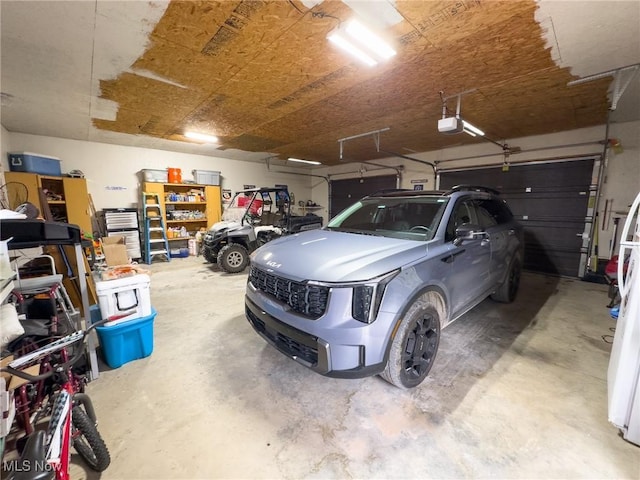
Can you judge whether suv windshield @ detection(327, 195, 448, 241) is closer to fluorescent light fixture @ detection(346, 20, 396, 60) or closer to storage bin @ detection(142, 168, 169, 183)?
fluorescent light fixture @ detection(346, 20, 396, 60)

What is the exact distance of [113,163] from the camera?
21.0 ft

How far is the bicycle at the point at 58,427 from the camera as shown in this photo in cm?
99

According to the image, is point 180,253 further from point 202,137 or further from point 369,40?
point 369,40

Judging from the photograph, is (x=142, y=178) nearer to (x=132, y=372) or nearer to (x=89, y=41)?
(x=89, y=41)

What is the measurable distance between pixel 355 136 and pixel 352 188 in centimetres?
378

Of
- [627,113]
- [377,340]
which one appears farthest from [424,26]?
[627,113]

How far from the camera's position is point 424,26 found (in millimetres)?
2086

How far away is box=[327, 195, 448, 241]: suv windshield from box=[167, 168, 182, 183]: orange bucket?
5698 mm

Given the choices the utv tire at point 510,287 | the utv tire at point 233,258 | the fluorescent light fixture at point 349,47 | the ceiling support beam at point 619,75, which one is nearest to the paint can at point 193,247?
the utv tire at point 233,258

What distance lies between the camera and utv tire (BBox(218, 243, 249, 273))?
5305mm

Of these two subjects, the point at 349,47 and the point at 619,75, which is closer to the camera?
the point at 349,47

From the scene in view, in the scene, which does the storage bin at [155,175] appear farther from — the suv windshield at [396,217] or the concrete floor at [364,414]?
the suv windshield at [396,217]

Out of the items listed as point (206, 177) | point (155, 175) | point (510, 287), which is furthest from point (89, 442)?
point (206, 177)

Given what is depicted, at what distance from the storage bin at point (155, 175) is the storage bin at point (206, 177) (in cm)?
74
